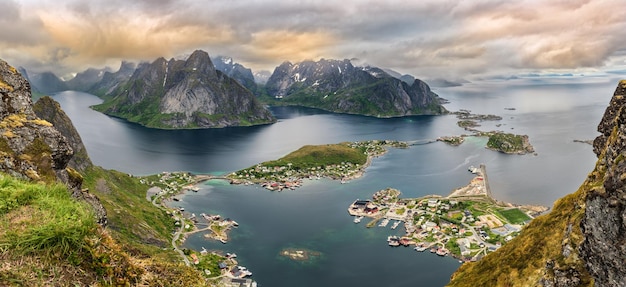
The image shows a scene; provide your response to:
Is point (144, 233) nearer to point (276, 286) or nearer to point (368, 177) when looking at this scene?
point (276, 286)

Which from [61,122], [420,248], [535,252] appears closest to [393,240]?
[420,248]

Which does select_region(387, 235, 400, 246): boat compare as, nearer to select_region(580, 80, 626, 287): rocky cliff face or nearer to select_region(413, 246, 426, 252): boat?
select_region(413, 246, 426, 252): boat

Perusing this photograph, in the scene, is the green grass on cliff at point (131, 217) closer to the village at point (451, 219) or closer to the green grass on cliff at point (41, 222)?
the village at point (451, 219)

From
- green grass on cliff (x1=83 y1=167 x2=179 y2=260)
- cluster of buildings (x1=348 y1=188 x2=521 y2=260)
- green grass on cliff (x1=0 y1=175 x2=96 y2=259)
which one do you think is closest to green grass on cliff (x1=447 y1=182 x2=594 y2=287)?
green grass on cliff (x1=0 y1=175 x2=96 y2=259)

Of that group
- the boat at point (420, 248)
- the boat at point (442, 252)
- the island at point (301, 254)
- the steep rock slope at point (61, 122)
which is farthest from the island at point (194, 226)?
the boat at point (442, 252)

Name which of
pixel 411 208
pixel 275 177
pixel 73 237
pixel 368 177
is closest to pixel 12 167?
pixel 73 237

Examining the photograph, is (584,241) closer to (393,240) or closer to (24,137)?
(24,137)
